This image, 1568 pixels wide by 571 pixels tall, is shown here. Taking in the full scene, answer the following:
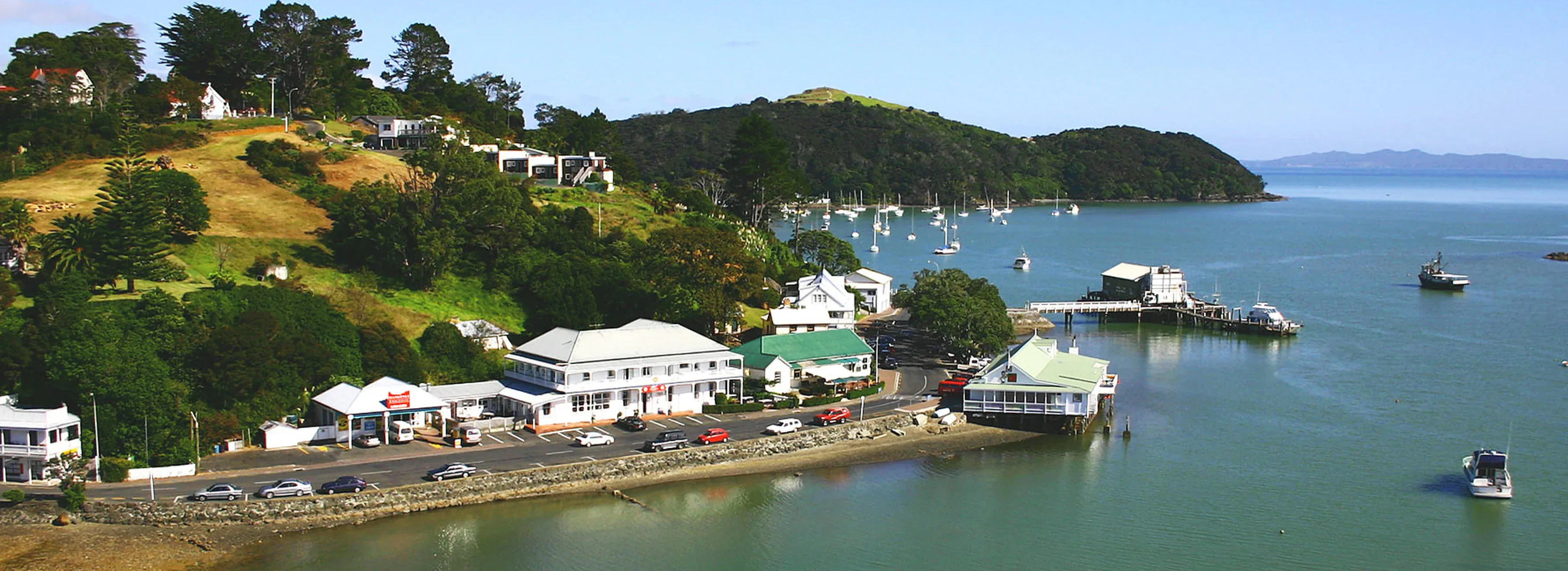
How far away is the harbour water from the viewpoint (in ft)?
104

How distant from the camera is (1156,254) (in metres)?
112

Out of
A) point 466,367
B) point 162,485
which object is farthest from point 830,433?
point 162,485

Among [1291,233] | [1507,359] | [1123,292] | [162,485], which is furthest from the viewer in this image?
[1291,233]

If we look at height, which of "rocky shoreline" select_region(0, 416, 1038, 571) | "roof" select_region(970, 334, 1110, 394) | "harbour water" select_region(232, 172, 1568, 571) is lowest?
"harbour water" select_region(232, 172, 1568, 571)

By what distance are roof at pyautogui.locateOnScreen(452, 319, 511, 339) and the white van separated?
7.88 metres

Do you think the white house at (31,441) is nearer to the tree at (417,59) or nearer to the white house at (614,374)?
the white house at (614,374)

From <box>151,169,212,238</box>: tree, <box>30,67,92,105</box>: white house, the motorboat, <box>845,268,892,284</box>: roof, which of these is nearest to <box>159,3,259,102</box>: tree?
<box>30,67,92,105</box>: white house

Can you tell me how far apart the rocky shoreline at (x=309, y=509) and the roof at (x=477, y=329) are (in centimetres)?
1197

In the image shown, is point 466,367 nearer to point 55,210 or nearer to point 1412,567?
point 55,210

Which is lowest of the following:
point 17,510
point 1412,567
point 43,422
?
point 1412,567

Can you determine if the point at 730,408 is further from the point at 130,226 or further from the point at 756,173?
the point at 756,173

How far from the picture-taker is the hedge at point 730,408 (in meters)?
42.2

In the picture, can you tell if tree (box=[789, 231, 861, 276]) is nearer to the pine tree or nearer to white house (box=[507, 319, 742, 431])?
white house (box=[507, 319, 742, 431])

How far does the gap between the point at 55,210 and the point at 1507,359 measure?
2585 inches
